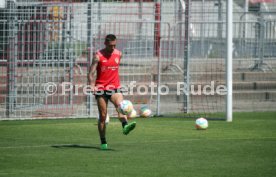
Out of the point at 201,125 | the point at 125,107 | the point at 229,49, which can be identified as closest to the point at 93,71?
the point at 125,107

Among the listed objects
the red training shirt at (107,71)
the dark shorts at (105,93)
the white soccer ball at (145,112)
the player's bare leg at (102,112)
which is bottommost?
the white soccer ball at (145,112)

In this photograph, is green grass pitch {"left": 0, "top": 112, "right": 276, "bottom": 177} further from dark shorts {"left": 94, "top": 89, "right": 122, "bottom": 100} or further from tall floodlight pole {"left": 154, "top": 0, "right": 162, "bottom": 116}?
tall floodlight pole {"left": 154, "top": 0, "right": 162, "bottom": 116}

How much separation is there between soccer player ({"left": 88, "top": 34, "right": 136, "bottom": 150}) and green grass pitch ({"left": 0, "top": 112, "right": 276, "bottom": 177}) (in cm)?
70

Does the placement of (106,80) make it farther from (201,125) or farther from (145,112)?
(145,112)

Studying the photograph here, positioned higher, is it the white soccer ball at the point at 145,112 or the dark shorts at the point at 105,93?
the dark shorts at the point at 105,93

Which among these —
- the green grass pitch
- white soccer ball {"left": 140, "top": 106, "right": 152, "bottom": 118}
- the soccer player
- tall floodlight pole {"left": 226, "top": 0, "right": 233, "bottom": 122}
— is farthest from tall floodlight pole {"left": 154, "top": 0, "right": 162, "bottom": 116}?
the soccer player

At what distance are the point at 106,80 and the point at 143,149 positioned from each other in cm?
163

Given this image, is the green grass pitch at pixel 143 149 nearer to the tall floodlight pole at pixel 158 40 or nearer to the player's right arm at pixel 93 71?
the player's right arm at pixel 93 71

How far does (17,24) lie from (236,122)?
6.92 m

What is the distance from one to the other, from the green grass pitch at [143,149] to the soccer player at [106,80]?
70 centimetres

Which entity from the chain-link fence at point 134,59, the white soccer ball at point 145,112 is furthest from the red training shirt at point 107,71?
the white soccer ball at point 145,112

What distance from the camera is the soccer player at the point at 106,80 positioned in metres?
15.1

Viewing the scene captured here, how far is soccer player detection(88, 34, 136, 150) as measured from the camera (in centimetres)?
1505

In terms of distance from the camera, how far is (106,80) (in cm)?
1527
